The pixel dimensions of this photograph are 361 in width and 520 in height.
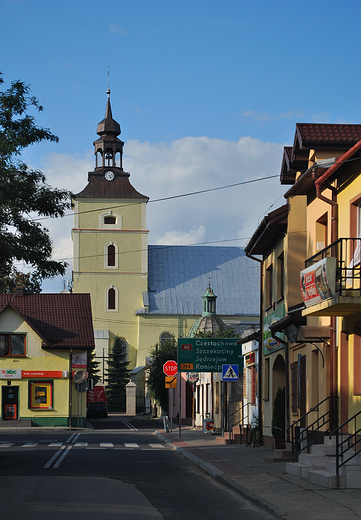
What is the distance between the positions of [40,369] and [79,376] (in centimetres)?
311

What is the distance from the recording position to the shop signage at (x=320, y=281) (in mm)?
13914

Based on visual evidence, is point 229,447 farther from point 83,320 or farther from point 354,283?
point 83,320

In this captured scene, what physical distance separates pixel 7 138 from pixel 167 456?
10101 millimetres

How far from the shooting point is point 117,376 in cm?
7812

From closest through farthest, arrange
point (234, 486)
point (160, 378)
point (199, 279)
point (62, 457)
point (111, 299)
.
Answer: point (234, 486)
point (62, 457)
point (160, 378)
point (111, 299)
point (199, 279)

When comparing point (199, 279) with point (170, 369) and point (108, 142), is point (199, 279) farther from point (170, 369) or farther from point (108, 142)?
point (170, 369)

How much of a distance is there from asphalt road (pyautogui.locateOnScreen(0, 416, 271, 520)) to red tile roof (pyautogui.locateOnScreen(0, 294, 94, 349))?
24.8 m

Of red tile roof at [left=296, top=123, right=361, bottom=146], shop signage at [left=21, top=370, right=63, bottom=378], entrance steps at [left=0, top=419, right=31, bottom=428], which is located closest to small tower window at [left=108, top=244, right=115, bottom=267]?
shop signage at [left=21, top=370, right=63, bottom=378]

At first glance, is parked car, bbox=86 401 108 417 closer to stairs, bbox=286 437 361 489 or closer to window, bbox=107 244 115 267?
window, bbox=107 244 115 267

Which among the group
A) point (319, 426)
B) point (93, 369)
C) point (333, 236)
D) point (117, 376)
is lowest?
point (117, 376)

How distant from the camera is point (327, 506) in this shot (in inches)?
425

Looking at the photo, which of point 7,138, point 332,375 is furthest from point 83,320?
point 332,375

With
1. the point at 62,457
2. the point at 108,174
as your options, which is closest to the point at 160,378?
the point at 108,174

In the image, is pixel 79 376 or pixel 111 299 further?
pixel 111 299
